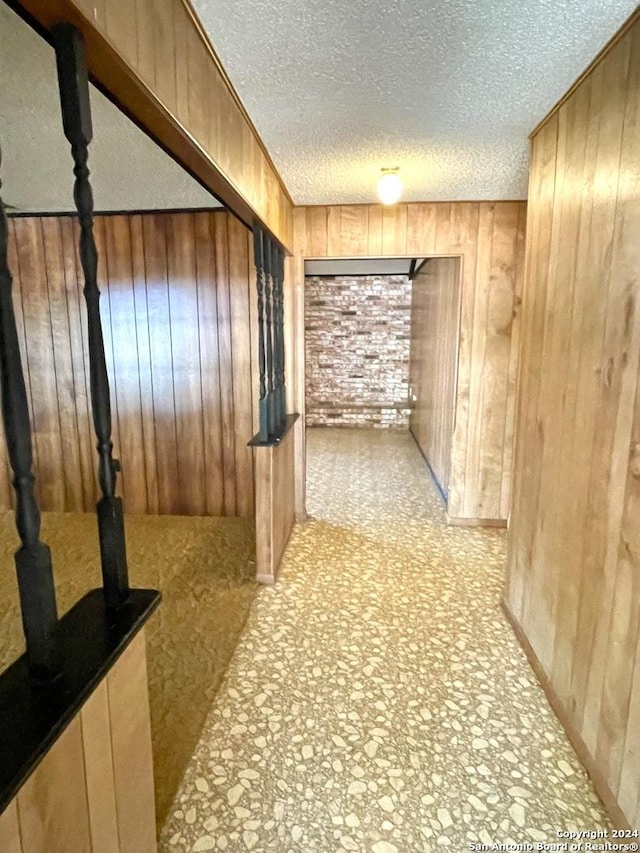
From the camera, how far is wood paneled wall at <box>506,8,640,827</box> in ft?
4.58

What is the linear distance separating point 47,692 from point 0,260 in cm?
72

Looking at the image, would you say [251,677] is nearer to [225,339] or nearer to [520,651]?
[520,651]

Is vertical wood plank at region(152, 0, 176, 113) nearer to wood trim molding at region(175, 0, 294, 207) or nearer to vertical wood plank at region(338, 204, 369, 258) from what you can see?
wood trim molding at region(175, 0, 294, 207)

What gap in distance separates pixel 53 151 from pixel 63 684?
2.52 metres

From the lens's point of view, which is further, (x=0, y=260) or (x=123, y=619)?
(x=123, y=619)

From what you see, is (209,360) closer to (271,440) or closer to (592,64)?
(271,440)

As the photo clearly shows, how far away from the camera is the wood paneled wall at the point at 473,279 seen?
3.36 m

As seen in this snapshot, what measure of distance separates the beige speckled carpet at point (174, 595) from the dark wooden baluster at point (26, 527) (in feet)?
3.16

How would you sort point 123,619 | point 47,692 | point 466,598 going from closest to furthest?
point 47,692 < point 123,619 < point 466,598

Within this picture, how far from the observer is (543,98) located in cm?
187

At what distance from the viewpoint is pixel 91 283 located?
1.02m

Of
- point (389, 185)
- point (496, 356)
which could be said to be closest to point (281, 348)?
point (389, 185)

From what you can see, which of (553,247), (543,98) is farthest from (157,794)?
(543,98)

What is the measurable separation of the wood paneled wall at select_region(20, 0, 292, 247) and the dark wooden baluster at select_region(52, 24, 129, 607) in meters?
0.06
